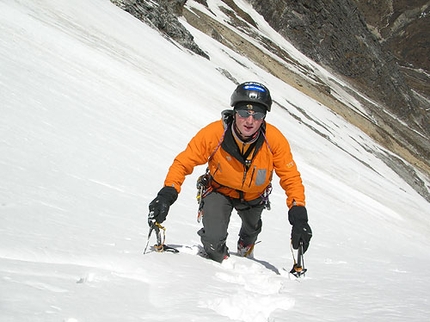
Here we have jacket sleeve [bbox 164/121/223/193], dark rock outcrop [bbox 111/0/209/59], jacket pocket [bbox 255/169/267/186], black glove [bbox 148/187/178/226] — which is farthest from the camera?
dark rock outcrop [bbox 111/0/209/59]

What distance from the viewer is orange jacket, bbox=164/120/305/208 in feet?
12.9

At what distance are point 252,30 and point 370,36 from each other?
132ft

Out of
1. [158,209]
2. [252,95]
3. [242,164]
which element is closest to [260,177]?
[242,164]

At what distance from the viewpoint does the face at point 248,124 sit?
3.78 metres

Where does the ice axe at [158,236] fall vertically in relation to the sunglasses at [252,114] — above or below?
below

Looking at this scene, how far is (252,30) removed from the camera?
53.3 meters

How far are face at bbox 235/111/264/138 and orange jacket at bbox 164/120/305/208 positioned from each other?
6.4 inches

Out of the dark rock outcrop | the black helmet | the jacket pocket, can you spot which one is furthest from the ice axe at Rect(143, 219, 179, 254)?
the dark rock outcrop

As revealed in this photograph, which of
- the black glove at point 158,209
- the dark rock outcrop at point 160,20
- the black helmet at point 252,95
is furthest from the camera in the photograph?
the dark rock outcrop at point 160,20

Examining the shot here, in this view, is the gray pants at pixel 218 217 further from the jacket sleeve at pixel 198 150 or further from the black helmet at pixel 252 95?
the black helmet at pixel 252 95

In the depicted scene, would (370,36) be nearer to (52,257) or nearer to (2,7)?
(2,7)

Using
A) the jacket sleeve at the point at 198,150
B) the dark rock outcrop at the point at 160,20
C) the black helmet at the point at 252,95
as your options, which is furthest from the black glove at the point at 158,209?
the dark rock outcrop at the point at 160,20

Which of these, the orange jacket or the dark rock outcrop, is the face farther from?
the dark rock outcrop

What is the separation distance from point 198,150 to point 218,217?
73 cm
